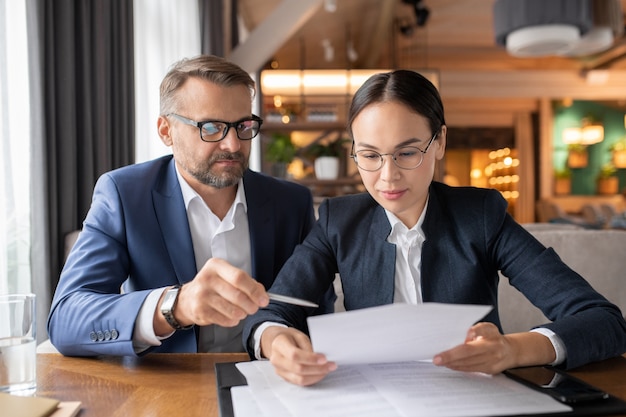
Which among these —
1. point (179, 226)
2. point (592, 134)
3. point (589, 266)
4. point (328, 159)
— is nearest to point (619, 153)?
point (592, 134)

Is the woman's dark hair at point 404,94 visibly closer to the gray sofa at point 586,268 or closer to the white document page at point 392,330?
the white document page at point 392,330

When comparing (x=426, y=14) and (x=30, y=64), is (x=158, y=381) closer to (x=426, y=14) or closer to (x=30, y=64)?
(x=30, y=64)

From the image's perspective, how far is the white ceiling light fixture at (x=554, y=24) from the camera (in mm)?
5656

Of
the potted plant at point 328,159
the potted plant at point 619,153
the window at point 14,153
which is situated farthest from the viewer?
the potted plant at point 619,153

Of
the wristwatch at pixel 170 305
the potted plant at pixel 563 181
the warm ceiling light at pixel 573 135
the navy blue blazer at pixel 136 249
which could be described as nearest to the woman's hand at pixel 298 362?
the wristwatch at pixel 170 305

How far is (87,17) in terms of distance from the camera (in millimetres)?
2930

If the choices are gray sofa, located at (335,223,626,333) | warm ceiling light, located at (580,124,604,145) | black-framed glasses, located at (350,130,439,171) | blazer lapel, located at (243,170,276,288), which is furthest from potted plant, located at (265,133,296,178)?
warm ceiling light, located at (580,124,604,145)

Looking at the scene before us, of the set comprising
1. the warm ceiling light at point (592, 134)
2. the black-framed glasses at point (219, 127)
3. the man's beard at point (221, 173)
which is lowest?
the man's beard at point (221, 173)

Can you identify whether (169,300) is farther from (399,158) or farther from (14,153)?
(14,153)

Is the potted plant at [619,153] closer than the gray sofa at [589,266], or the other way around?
the gray sofa at [589,266]

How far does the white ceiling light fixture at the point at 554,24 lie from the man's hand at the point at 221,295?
5.41 meters

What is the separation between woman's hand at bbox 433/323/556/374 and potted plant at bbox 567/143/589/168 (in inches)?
572

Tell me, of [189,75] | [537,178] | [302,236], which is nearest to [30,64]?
[189,75]

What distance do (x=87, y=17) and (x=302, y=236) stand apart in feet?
5.68
